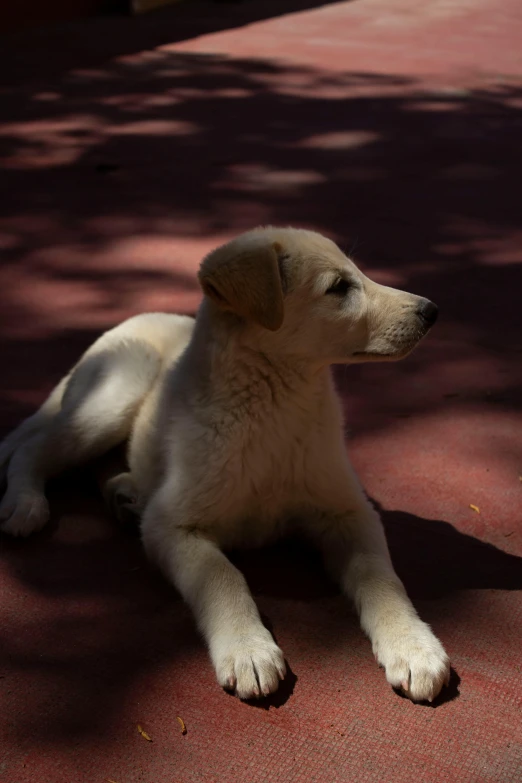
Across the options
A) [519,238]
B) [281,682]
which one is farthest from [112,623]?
[519,238]

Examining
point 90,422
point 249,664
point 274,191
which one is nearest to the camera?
point 249,664

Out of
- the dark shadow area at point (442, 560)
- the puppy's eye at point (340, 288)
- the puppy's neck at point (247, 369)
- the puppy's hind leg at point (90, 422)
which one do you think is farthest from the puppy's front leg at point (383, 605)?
the puppy's hind leg at point (90, 422)

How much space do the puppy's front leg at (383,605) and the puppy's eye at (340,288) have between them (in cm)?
79

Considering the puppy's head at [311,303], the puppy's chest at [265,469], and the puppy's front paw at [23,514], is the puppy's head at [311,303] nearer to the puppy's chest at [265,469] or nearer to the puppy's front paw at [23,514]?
the puppy's chest at [265,469]

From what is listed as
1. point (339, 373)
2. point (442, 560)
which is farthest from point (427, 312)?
point (339, 373)

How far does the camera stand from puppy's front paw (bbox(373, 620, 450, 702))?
315 cm

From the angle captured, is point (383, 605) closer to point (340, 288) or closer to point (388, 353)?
point (388, 353)

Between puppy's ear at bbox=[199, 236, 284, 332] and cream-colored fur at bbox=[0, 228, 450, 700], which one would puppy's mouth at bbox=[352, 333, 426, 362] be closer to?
cream-colored fur at bbox=[0, 228, 450, 700]

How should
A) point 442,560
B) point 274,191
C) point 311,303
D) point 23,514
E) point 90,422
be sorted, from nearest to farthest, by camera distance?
point 311,303 → point 442,560 → point 23,514 → point 90,422 → point 274,191

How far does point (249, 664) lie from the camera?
10.4ft

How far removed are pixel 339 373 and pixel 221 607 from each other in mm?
2364

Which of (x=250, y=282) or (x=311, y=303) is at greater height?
(x=250, y=282)

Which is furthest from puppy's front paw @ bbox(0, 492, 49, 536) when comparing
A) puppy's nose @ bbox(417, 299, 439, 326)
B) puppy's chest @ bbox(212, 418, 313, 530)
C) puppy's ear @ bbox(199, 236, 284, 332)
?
puppy's nose @ bbox(417, 299, 439, 326)

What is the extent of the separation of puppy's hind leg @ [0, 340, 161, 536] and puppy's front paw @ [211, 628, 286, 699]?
4.24ft
